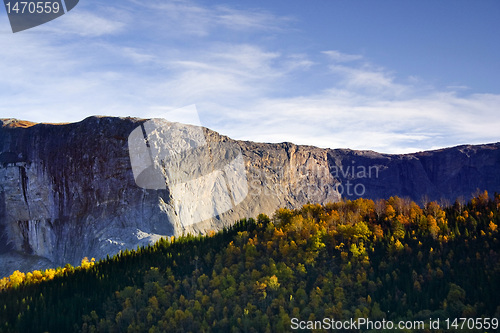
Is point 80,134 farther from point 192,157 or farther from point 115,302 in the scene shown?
point 115,302

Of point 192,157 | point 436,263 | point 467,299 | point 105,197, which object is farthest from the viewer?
point 192,157

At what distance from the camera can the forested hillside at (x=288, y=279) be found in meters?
69.3

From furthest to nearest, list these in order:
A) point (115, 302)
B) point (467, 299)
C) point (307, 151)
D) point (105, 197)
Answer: point (307, 151) → point (105, 197) → point (115, 302) → point (467, 299)

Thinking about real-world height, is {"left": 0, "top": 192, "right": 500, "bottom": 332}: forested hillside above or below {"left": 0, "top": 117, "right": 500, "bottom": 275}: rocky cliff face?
below

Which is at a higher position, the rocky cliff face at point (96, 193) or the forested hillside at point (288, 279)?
the rocky cliff face at point (96, 193)

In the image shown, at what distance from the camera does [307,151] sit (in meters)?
167

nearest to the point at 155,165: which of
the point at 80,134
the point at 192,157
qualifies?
the point at 192,157

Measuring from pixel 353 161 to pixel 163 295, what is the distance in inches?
4348

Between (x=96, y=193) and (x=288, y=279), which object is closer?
(x=288, y=279)

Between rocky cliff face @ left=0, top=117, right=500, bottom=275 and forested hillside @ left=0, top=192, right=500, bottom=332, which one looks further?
rocky cliff face @ left=0, top=117, right=500, bottom=275

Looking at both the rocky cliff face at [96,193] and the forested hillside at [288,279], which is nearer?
the forested hillside at [288,279]

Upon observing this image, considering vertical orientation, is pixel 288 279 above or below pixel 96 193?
below

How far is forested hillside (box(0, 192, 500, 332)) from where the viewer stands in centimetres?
6931

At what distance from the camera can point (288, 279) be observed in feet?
258
